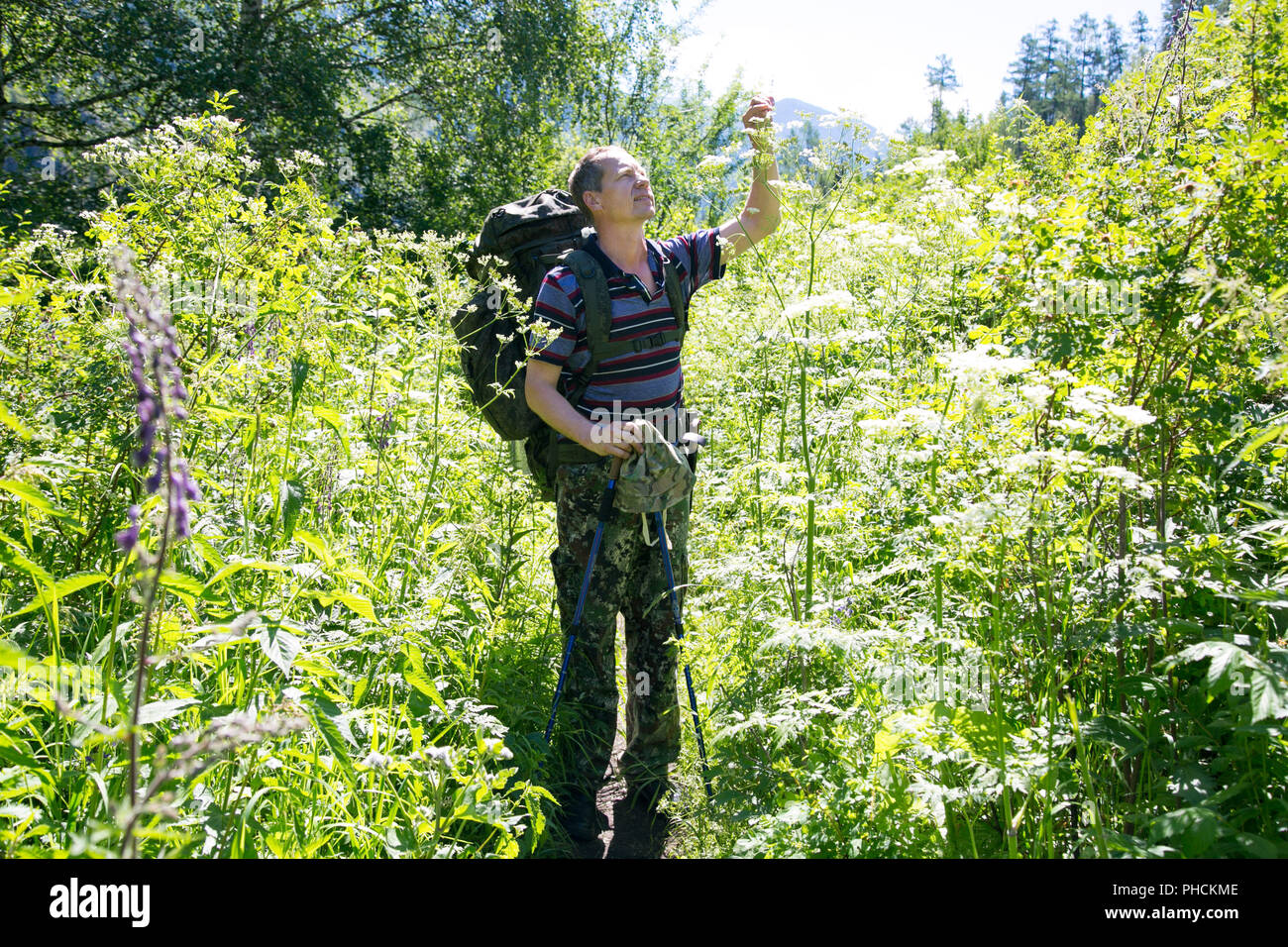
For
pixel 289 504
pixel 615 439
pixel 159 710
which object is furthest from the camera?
pixel 615 439

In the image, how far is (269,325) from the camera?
350 cm

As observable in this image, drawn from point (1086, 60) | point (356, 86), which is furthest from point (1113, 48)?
point (356, 86)

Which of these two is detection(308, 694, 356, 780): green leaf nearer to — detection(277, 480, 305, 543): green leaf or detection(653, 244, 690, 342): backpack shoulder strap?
detection(277, 480, 305, 543): green leaf

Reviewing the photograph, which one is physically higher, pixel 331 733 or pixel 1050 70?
pixel 1050 70

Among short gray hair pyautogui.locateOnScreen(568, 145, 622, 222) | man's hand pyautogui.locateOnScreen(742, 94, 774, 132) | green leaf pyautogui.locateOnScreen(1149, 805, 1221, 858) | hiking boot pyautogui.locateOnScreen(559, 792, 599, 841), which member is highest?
man's hand pyautogui.locateOnScreen(742, 94, 774, 132)

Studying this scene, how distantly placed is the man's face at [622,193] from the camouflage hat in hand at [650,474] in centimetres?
92

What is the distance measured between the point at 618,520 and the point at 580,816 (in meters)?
1.20

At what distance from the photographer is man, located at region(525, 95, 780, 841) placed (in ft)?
11.5

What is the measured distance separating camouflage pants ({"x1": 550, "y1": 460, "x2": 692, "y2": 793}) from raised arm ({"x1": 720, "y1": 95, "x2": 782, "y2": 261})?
3.99ft

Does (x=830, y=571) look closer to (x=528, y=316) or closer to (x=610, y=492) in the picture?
(x=610, y=492)

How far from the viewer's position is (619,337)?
3555mm

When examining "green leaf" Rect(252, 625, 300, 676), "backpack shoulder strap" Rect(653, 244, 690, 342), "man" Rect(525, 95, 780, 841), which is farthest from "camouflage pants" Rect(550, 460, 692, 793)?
"green leaf" Rect(252, 625, 300, 676)
